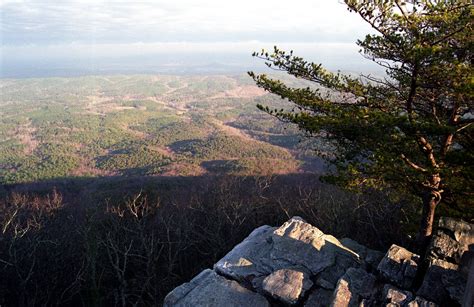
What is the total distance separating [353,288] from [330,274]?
46.2 inches

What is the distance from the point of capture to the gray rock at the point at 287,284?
9.05 meters

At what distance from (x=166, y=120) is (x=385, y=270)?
395 feet

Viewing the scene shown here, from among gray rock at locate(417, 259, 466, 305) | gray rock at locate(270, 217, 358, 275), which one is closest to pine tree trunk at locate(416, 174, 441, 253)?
gray rock at locate(417, 259, 466, 305)

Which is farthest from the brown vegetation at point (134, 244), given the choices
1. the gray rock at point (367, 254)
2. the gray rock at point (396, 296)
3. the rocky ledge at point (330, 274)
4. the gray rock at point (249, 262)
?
the gray rock at point (396, 296)

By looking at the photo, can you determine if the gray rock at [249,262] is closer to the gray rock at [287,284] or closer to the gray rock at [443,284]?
the gray rock at [287,284]

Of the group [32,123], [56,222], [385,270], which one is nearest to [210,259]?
[56,222]

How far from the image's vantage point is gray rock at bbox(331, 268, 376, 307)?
8.26 meters

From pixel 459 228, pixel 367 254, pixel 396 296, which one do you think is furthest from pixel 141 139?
pixel 396 296

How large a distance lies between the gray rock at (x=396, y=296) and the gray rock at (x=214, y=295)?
9.25 ft

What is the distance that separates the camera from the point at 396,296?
796cm

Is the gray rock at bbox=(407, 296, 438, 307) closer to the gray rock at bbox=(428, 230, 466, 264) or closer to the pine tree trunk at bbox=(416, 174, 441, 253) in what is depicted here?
the gray rock at bbox=(428, 230, 466, 264)

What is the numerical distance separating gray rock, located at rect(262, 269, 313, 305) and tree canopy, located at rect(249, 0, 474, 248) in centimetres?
268

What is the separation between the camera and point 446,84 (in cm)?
718

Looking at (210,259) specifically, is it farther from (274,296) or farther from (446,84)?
(446,84)
